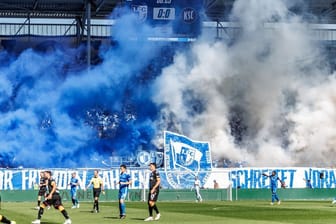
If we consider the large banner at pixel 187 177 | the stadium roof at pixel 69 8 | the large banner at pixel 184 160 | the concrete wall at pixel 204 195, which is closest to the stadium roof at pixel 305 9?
the stadium roof at pixel 69 8

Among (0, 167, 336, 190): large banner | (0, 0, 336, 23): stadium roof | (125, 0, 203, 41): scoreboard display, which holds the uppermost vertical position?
(0, 0, 336, 23): stadium roof

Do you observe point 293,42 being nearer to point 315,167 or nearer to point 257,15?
point 257,15

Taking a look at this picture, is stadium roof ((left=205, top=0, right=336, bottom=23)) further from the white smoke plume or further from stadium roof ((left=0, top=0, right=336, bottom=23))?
the white smoke plume

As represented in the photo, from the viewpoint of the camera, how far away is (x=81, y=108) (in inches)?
2429

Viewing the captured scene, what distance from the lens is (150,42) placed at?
58.2 meters

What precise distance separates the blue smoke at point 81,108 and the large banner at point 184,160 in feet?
14.3

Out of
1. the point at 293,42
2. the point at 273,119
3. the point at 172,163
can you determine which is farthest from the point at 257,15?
the point at 172,163

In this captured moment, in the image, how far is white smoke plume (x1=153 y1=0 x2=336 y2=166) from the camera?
52406 mm

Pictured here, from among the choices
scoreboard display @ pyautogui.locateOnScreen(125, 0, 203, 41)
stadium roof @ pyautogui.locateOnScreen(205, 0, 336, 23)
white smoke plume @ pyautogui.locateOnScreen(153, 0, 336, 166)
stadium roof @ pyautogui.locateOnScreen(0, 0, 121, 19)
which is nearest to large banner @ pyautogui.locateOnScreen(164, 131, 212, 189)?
white smoke plume @ pyautogui.locateOnScreen(153, 0, 336, 166)

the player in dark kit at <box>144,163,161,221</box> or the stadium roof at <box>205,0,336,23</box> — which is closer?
the player in dark kit at <box>144,163,161,221</box>

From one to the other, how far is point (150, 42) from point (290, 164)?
49.7ft

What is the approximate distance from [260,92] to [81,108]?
49.6ft

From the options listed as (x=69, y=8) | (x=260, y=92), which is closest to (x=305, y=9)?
(x=260, y=92)

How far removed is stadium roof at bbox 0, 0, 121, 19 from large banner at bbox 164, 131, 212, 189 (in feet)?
59.1
